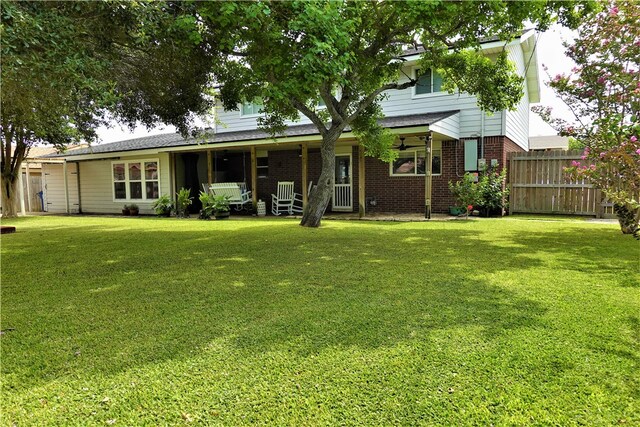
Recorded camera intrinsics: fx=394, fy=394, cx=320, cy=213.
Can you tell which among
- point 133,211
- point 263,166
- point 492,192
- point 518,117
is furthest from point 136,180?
point 518,117

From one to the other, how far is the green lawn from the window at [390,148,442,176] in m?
8.06

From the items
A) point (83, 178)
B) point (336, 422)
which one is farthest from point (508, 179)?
point (83, 178)

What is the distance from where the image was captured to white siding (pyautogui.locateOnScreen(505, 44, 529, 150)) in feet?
43.1

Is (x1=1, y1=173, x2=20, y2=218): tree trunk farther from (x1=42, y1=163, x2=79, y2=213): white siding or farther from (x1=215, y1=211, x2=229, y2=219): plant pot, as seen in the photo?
(x1=215, y1=211, x2=229, y2=219): plant pot

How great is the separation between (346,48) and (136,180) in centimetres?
1371

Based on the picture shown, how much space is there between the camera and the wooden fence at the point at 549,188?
11859mm

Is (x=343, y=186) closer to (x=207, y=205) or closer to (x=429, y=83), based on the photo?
(x=429, y=83)

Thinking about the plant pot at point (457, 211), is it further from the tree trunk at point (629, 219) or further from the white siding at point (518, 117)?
the tree trunk at point (629, 219)

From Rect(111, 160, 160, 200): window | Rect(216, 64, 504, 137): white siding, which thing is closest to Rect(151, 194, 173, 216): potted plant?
Rect(111, 160, 160, 200): window

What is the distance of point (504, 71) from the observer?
29.9ft

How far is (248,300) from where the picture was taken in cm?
367

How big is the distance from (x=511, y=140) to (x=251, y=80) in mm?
9542

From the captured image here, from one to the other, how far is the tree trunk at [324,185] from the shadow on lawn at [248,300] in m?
2.75

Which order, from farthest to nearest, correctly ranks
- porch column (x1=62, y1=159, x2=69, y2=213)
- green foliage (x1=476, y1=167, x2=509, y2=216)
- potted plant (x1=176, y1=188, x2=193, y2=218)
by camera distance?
porch column (x1=62, y1=159, x2=69, y2=213) → potted plant (x1=176, y1=188, x2=193, y2=218) → green foliage (x1=476, y1=167, x2=509, y2=216)
